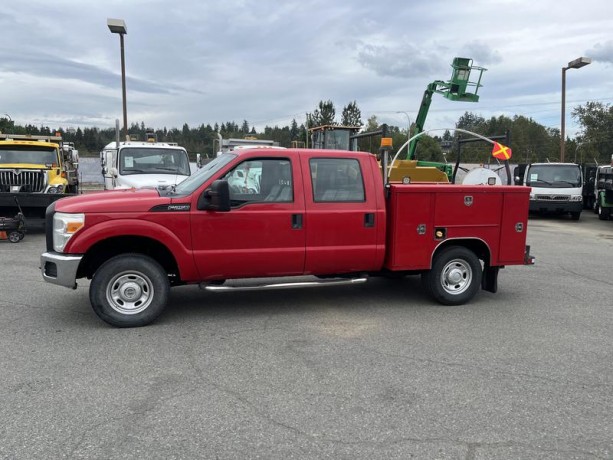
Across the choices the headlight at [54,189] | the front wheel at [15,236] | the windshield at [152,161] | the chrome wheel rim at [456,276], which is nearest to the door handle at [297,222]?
the chrome wheel rim at [456,276]

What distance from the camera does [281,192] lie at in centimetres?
599

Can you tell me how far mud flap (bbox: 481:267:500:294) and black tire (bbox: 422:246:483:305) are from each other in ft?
0.89

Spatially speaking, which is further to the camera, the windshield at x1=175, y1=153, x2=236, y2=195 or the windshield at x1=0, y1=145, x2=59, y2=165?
the windshield at x1=0, y1=145, x2=59, y2=165

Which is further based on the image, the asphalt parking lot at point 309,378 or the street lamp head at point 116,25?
the street lamp head at point 116,25

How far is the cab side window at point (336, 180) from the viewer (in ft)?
20.1

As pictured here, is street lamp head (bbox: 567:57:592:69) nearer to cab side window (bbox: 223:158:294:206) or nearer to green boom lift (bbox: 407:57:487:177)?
green boom lift (bbox: 407:57:487:177)

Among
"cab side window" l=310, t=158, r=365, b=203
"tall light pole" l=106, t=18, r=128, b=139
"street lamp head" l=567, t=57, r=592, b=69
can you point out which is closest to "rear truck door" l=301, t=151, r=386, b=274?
"cab side window" l=310, t=158, r=365, b=203

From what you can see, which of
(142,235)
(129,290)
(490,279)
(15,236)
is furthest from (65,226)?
(15,236)

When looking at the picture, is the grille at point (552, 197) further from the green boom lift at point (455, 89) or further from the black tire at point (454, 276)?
the black tire at point (454, 276)

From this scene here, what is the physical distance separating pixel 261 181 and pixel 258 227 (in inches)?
21.5

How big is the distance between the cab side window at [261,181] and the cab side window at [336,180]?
321mm

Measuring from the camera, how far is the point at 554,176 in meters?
20.2

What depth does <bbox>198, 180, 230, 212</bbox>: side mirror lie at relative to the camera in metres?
5.50

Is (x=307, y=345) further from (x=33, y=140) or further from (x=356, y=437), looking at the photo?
(x=33, y=140)
